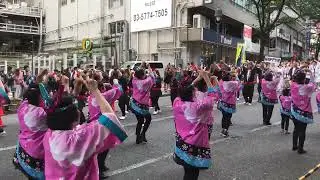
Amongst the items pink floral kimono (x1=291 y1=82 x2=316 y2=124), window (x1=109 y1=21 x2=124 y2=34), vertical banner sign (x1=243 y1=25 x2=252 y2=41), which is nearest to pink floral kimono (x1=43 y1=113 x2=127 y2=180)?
pink floral kimono (x1=291 y1=82 x2=316 y2=124)

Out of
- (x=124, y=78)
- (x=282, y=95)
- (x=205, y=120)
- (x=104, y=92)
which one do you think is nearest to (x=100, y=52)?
(x=124, y=78)

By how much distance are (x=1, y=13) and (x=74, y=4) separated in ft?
34.1

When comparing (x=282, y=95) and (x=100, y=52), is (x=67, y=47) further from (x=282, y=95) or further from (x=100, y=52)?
(x=282, y=95)

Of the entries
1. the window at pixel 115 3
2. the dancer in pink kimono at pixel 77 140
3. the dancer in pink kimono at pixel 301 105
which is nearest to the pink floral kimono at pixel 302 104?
the dancer in pink kimono at pixel 301 105

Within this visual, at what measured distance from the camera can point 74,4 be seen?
45406mm

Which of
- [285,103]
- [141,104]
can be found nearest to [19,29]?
[141,104]

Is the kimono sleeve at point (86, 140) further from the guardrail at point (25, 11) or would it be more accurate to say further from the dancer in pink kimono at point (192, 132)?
the guardrail at point (25, 11)

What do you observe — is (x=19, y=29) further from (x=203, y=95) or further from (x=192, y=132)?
(x=192, y=132)

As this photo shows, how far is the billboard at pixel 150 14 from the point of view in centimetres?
3409

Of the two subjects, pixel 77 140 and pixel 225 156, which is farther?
pixel 225 156

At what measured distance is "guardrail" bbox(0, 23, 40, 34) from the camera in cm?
5025

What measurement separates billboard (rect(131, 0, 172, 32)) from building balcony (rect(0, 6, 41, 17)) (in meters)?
20.2

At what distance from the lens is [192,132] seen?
5.71m

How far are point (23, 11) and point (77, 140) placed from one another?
5189 cm
